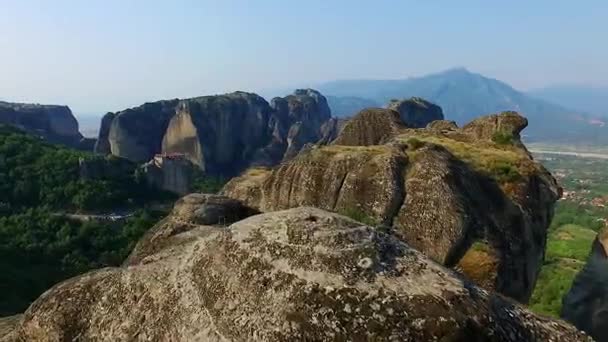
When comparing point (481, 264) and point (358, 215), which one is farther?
point (358, 215)

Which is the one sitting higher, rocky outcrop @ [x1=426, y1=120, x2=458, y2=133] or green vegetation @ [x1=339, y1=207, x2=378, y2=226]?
rocky outcrop @ [x1=426, y1=120, x2=458, y2=133]

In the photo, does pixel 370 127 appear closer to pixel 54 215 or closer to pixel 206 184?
pixel 54 215

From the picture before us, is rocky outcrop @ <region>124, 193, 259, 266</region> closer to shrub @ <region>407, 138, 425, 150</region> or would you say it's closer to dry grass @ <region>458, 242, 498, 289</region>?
dry grass @ <region>458, 242, 498, 289</region>

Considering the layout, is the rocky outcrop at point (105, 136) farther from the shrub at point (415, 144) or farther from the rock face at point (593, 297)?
the rock face at point (593, 297)

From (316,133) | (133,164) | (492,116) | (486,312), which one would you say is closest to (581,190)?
(316,133)

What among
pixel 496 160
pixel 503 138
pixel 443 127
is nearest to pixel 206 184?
pixel 443 127

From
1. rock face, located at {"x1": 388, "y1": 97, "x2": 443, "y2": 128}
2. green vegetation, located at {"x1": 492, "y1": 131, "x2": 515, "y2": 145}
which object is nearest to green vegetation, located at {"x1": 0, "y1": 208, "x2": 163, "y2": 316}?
green vegetation, located at {"x1": 492, "y1": 131, "x2": 515, "y2": 145}

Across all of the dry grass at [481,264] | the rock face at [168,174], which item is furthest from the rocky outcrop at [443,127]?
the rock face at [168,174]
